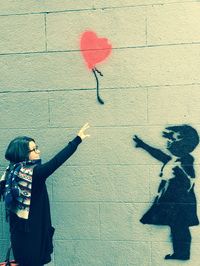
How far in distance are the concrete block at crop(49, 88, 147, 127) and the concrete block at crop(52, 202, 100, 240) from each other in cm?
72

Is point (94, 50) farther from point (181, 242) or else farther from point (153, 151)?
point (181, 242)

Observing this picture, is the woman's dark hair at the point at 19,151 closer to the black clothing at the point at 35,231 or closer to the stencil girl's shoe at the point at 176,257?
the black clothing at the point at 35,231

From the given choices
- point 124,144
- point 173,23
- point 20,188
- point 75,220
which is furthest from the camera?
point 75,220

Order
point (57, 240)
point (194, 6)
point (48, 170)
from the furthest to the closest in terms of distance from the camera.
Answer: point (57, 240), point (194, 6), point (48, 170)

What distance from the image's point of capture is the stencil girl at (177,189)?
3.39m

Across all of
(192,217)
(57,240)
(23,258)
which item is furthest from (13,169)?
(192,217)

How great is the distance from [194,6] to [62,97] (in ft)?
4.32

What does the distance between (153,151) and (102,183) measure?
0.51 meters

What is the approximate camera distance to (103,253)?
11.6 ft

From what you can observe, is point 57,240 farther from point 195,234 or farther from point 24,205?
point 195,234

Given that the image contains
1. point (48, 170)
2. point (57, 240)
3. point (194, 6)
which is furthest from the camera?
point (57, 240)

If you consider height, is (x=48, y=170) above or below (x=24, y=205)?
above

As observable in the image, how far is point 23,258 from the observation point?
3031mm

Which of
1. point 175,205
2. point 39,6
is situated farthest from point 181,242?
point 39,6
